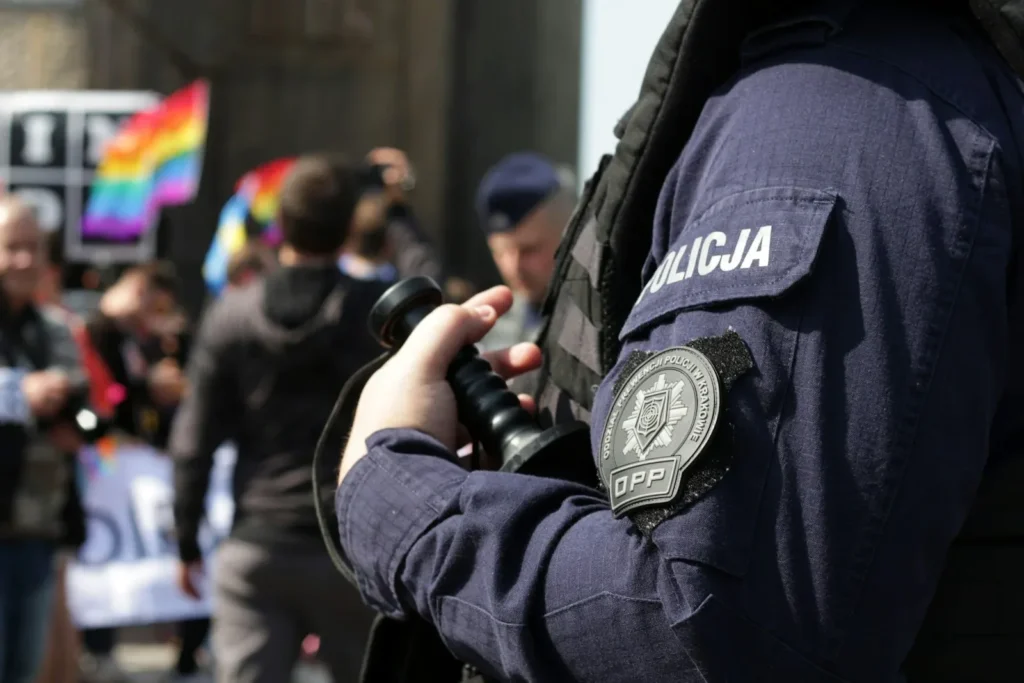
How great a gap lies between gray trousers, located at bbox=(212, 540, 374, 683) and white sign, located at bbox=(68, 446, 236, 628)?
2506 mm

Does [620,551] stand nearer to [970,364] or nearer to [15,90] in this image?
[970,364]

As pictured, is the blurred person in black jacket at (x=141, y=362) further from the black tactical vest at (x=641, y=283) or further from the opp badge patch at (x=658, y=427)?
the opp badge patch at (x=658, y=427)

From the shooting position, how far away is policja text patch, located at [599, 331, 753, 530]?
107 cm

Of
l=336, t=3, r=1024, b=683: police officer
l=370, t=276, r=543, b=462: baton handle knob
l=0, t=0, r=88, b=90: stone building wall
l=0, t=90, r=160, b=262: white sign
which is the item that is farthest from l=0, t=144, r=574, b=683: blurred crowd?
l=0, t=0, r=88, b=90: stone building wall

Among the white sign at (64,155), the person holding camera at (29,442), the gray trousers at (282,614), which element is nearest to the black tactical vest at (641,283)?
the gray trousers at (282,614)

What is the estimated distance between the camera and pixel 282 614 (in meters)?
4.21

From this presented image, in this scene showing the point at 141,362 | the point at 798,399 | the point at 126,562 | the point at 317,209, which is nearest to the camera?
the point at 798,399

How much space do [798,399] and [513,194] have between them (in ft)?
10.7

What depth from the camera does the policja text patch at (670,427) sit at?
1.07 m

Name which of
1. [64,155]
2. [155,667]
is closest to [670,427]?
[155,667]

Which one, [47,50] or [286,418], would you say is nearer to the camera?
[286,418]

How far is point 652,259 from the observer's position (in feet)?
4.18

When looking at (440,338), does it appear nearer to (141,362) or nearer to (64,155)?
(141,362)

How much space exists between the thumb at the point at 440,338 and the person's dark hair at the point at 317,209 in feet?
9.61
